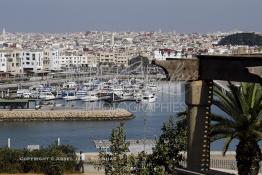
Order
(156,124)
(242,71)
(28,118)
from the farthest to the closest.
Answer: (28,118) → (156,124) → (242,71)

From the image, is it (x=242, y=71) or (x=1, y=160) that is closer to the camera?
(x=242, y=71)

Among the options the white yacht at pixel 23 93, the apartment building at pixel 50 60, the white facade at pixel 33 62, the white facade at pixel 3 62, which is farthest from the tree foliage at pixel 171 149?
the apartment building at pixel 50 60

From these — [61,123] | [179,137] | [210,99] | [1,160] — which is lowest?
[61,123]

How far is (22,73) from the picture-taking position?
212 feet

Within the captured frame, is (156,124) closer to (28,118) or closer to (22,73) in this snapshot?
(28,118)

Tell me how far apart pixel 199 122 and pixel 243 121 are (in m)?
1.53

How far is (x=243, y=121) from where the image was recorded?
4785 mm

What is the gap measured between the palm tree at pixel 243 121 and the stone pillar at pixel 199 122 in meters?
1.25

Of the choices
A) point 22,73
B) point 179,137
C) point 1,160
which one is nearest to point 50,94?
point 22,73

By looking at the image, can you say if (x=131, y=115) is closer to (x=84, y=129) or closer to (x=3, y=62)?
(x=84, y=129)

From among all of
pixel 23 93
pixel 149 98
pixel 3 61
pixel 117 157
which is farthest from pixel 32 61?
pixel 117 157

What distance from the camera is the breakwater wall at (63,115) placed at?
3775 cm

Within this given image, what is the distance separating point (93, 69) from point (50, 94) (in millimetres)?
29335

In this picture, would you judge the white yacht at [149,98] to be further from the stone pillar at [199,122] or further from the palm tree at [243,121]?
the stone pillar at [199,122]
